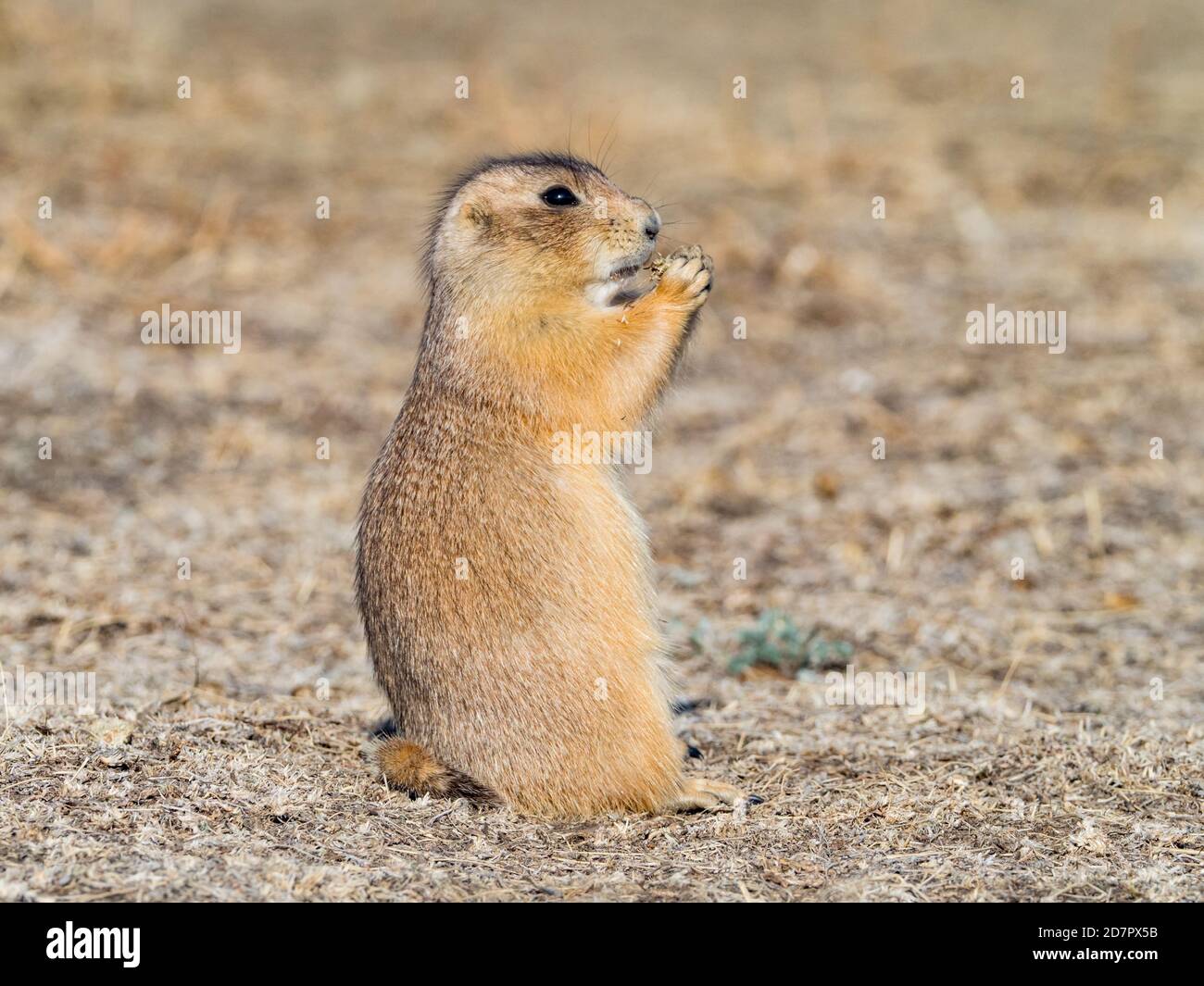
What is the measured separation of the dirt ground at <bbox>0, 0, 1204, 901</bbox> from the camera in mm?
4789

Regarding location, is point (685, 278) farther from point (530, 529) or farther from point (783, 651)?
point (783, 651)

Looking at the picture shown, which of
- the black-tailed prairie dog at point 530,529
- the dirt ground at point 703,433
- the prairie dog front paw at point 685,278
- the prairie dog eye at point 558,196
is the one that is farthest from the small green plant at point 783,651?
the prairie dog eye at point 558,196

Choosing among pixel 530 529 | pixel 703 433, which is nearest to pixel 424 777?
pixel 530 529

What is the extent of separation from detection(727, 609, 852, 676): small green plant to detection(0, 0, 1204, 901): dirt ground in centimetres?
6

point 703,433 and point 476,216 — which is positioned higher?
point 476,216

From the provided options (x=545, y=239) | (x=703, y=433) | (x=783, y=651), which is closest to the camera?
(x=545, y=239)

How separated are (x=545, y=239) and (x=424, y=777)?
76.4 inches

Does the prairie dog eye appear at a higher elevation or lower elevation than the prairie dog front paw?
higher

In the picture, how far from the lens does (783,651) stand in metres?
6.79

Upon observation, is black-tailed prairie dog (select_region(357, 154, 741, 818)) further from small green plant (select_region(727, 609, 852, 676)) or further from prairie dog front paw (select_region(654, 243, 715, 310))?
small green plant (select_region(727, 609, 852, 676))

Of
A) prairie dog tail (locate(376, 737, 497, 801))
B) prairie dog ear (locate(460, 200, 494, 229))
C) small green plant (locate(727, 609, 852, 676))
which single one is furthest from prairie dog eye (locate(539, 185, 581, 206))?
Result: small green plant (locate(727, 609, 852, 676))

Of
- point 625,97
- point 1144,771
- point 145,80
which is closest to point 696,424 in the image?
point 1144,771

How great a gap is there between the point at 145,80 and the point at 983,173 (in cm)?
789

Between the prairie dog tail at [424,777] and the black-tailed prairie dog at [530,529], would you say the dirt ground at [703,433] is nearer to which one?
the prairie dog tail at [424,777]
